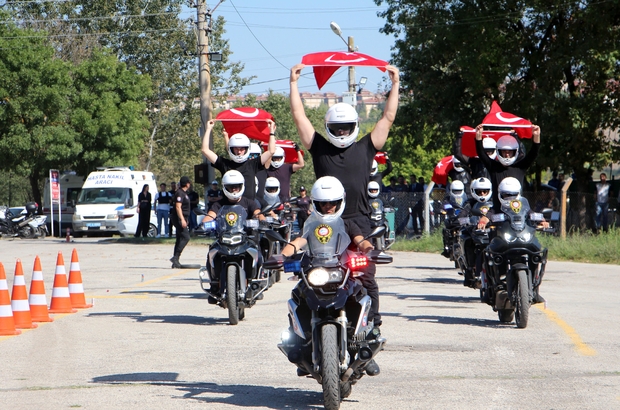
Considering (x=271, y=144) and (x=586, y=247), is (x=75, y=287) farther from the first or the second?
(x=586, y=247)

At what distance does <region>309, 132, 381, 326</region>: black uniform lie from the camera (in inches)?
291

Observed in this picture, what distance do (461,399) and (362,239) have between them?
125 centimetres

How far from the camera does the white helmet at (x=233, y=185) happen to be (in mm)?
11914

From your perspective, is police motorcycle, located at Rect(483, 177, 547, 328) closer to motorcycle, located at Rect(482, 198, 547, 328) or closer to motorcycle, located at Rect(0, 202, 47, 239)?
motorcycle, located at Rect(482, 198, 547, 328)

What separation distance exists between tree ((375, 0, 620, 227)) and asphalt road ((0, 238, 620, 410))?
14.9 m

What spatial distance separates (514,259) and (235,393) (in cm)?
444

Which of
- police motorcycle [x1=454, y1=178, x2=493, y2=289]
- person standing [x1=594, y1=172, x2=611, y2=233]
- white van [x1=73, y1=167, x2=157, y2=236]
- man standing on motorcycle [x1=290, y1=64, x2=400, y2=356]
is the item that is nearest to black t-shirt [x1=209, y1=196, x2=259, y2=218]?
police motorcycle [x1=454, y1=178, x2=493, y2=289]

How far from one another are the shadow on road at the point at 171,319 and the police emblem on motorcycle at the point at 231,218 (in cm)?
110

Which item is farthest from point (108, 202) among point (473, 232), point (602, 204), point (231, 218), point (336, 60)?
point (336, 60)

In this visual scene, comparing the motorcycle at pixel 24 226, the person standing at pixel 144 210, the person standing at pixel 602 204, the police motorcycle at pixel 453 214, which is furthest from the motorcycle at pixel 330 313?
the motorcycle at pixel 24 226

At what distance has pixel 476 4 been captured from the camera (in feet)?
106

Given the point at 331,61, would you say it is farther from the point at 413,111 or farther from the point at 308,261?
the point at 413,111

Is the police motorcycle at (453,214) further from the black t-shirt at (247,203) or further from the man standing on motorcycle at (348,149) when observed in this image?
the man standing on motorcycle at (348,149)

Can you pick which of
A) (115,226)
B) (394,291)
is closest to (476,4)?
(115,226)
